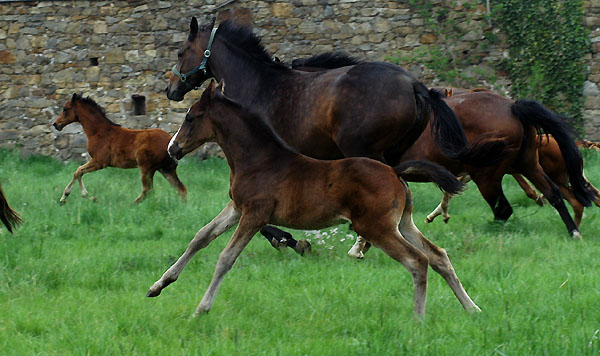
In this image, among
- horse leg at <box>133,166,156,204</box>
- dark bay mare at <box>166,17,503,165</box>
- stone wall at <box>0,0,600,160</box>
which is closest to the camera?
dark bay mare at <box>166,17,503,165</box>

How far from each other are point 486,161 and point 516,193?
181 inches

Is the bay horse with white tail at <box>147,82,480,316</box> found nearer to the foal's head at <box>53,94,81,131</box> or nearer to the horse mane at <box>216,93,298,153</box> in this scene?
the horse mane at <box>216,93,298,153</box>

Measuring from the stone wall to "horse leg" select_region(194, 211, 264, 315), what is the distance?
10533 millimetres

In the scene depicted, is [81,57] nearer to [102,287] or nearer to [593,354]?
[102,287]

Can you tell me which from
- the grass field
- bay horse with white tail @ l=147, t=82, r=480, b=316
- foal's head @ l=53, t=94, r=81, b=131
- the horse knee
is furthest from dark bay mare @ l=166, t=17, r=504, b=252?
foal's head @ l=53, t=94, r=81, b=131

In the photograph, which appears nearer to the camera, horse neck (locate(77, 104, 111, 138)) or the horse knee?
the horse knee

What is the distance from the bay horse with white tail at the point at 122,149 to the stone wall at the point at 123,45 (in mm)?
3375

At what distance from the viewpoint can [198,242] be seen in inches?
210

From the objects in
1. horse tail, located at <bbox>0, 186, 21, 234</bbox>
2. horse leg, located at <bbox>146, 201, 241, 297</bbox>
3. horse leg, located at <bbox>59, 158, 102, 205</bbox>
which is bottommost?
horse leg, located at <bbox>59, 158, 102, 205</bbox>

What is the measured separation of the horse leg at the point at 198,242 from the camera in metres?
5.22

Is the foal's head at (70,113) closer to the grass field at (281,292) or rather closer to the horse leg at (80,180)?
the horse leg at (80,180)

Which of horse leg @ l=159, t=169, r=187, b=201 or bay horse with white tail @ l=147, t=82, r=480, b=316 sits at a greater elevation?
bay horse with white tail @ l=147, t=82, r=480, b=316

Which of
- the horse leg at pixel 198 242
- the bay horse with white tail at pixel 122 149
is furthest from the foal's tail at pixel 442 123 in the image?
the bay horse with white tail at pixel 122 149

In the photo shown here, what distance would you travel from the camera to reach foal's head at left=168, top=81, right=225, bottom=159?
557cm
